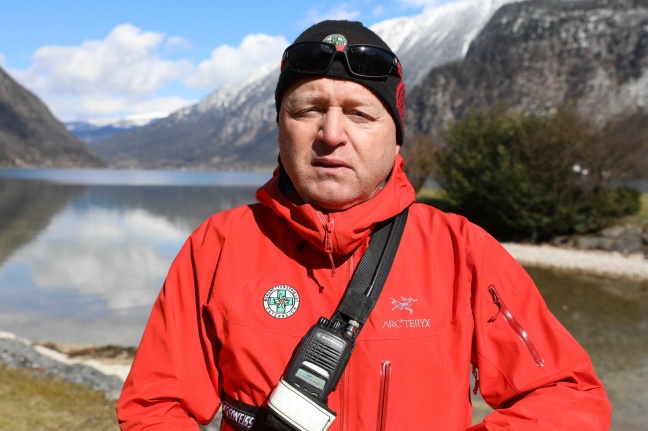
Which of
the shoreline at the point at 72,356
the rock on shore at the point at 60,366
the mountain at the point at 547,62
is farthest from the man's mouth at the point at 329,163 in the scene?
the mountain at the point at 547,62

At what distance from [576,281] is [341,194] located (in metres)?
15.6

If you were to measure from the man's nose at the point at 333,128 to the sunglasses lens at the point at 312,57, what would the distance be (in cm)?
16

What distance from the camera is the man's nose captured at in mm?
1783

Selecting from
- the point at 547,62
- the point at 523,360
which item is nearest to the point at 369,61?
the point at 523,360

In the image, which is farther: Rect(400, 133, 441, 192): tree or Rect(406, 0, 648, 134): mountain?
Rect(406, 0, 648, 134): mountain

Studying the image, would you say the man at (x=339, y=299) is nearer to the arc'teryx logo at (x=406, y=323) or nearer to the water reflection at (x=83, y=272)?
the arc'teryx logo at (x=406, y=323)

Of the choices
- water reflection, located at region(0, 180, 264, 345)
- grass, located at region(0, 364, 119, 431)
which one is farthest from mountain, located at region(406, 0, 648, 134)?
grass, located at region(0, 364, 119, 431)

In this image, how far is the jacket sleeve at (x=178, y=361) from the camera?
1.77m

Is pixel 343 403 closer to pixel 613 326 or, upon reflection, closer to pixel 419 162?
pixel 613 326

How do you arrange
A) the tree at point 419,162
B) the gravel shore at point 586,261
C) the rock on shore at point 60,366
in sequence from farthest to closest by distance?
the tree at point 419,162 < the gravel shore at point 586,261 < the rock on shore at point 60,366

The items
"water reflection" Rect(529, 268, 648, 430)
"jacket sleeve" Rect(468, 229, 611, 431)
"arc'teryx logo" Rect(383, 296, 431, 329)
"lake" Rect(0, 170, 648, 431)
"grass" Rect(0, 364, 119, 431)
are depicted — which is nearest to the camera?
A: "jacket sleeve" Rect(468, 229, 611, 431)

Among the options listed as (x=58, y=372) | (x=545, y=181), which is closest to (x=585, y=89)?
(x=545, y=181)

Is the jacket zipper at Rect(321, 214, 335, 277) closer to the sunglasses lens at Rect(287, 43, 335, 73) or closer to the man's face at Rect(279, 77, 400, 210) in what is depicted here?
the man's face at Rect(279, 77, 400, 210)

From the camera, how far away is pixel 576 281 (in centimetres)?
1557
